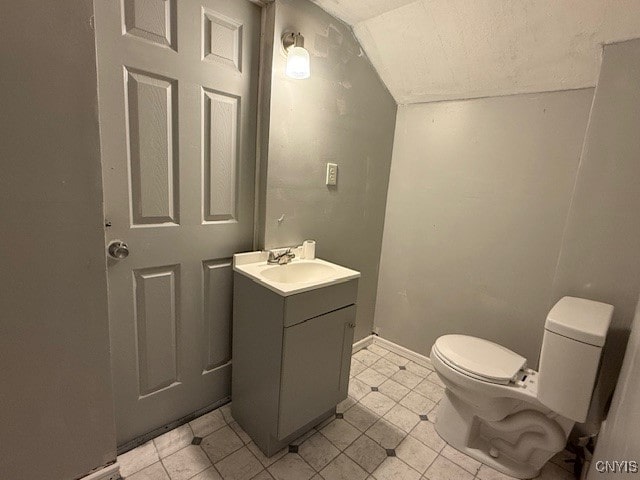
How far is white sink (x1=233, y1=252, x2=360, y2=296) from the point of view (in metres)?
1.22

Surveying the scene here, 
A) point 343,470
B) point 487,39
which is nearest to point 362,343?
point 343,470

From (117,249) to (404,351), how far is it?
1.91 meters

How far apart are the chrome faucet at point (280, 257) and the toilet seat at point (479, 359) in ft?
2.87

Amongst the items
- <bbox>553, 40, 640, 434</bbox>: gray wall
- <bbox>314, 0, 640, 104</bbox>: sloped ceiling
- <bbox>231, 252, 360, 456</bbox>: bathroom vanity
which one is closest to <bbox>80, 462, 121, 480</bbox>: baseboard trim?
<bbox>231, 252, 360, 456</bbox>: bathroom vanity

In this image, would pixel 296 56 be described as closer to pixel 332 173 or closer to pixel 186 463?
pixel 332 173

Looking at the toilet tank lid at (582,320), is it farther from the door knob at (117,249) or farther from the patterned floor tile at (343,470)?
the door knob at (117,249)

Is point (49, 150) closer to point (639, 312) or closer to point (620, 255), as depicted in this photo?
point (639, 312)

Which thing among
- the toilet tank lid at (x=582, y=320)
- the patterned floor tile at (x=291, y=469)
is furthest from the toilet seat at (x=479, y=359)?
the patterned floor tile at (x=291, y=469)

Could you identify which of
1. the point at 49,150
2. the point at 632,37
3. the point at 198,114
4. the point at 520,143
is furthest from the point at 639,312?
the point at 49,150

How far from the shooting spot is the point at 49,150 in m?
0.83

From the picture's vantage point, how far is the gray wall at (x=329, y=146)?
1.48 m

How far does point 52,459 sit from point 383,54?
2.35 m

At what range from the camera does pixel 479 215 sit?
182 cm

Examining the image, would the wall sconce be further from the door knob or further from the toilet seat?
the toilet seat
